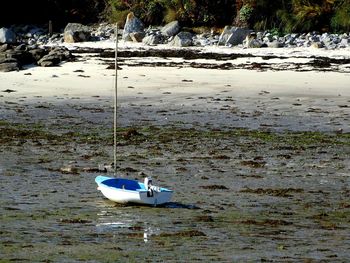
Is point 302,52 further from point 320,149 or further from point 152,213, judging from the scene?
point 152,213

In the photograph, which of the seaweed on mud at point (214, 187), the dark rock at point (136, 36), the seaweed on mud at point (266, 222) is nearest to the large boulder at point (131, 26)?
the dark rock at point (136, 36)

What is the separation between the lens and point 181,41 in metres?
35.3

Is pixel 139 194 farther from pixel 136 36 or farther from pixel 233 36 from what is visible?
pixel 136 36

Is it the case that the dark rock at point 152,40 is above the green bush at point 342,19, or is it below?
below

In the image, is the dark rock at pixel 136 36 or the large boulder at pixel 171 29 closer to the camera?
the dark rock at pixel 136 36

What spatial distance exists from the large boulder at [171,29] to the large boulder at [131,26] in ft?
2.63

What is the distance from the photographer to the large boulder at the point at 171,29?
3738 cm

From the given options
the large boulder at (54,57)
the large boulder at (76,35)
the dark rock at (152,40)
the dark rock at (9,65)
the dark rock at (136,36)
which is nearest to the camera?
the dark rock at (9,65)

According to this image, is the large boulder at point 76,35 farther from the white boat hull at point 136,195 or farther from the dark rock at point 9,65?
the white boat hull at point 136,195

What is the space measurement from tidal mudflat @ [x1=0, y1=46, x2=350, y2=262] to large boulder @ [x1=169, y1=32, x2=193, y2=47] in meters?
6.29

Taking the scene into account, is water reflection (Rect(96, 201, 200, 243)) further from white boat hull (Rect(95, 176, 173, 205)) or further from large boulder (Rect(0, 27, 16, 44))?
large boulder (Rect(0, 27, 16, 44))

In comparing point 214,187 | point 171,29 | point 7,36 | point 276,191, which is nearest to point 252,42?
point 171,29

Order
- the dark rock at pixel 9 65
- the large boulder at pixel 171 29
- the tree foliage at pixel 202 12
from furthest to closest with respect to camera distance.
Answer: the large boulder at pixel 171 29
the tree foliage at pixel 202 12
the dark rock at pixel 9 65

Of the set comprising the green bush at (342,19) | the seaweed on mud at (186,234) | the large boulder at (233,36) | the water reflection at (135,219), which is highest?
Answer: the seaweed on mud at (186,234)
